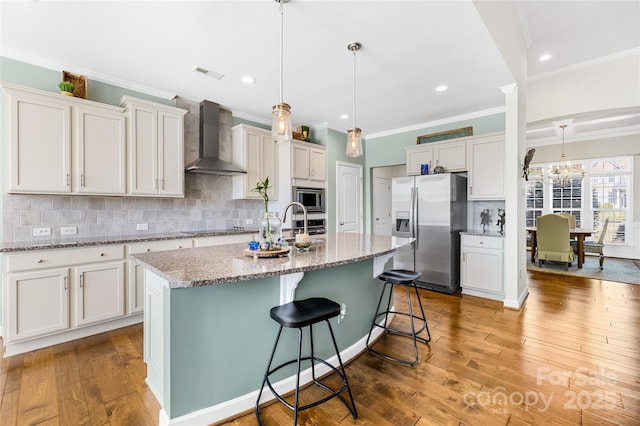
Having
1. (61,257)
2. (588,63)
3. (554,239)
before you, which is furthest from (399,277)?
(554,239)

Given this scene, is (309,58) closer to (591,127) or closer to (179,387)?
Answer: (179,387)

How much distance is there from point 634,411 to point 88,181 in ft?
15.4

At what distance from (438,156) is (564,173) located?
4.25 m

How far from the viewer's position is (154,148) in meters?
3.32

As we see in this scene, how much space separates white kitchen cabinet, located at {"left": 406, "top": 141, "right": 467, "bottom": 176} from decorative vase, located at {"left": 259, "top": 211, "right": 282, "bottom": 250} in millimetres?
3342

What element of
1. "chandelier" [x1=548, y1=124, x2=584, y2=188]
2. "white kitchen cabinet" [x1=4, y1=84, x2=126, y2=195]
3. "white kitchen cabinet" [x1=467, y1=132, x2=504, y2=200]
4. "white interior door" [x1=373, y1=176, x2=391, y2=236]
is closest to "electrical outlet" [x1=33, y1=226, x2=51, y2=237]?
"white kitchen cabinet" [x1=4, y1=84, x2=126, y2=195]

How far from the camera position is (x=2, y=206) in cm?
263

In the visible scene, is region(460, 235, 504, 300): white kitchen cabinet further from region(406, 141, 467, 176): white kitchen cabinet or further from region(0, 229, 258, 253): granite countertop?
region(0, 229, 258, 253): granite countertop

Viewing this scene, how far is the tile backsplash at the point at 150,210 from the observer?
9.02 feet

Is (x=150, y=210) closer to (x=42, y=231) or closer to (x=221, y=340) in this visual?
(x=42, y=231)

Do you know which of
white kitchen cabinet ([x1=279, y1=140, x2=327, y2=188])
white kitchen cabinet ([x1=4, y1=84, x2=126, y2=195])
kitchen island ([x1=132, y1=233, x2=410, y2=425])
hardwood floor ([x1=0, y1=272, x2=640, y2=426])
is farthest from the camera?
white kitchen cabinet ([x1=279, y1=140, x2=327, y2=188])

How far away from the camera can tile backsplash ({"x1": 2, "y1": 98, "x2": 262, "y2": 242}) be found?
2.75 m

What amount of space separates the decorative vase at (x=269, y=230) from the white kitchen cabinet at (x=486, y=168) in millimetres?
3351

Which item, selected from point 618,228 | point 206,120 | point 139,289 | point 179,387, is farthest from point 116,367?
point 618,228
